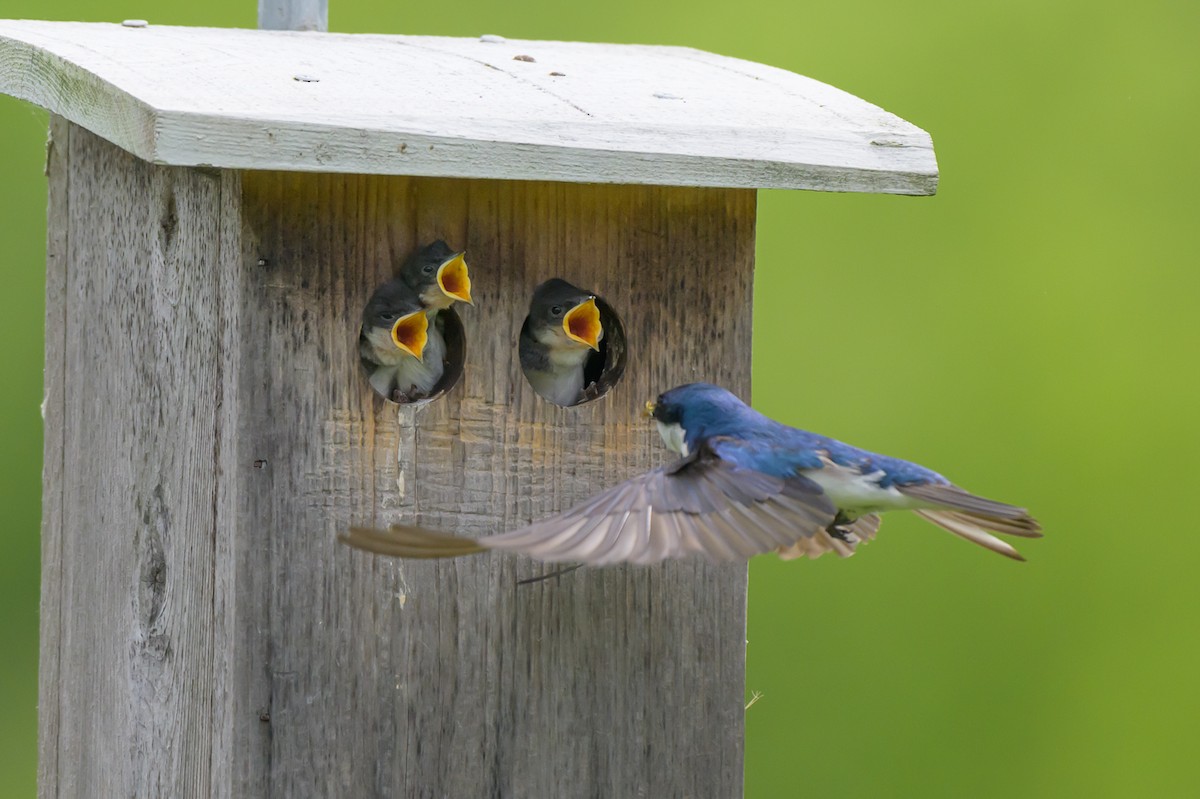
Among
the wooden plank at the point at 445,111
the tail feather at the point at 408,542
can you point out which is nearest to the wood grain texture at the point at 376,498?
the wooden plank at the point at 445,111

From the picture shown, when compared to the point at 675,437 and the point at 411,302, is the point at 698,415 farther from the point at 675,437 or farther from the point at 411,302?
the point at 411,302

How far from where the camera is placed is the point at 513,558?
204 centimetres

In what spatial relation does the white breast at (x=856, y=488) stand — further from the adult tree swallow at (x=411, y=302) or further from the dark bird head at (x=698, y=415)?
the adult tree swallow at (x=411, y=302)

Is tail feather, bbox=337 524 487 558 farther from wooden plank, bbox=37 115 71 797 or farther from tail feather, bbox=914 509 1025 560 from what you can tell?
wooden plank, bbox=37 115 71 797

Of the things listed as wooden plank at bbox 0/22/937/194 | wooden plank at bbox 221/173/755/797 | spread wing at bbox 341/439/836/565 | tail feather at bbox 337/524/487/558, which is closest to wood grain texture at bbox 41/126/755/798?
wooden plank at bbox 221/173/755/797

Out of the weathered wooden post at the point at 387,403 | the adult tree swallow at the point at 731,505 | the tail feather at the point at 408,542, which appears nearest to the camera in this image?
the tail feather at the point at 408,542

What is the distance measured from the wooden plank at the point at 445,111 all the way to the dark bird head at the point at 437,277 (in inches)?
5.5

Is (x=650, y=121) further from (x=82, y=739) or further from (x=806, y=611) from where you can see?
(x=806, y=611)

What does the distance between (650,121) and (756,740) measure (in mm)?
2379

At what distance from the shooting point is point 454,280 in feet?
6.37

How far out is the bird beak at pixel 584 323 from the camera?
2033mm

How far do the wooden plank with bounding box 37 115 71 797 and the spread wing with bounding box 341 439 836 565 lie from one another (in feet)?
3.18

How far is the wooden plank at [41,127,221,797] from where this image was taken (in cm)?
200

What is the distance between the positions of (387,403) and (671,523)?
1.23 ft
